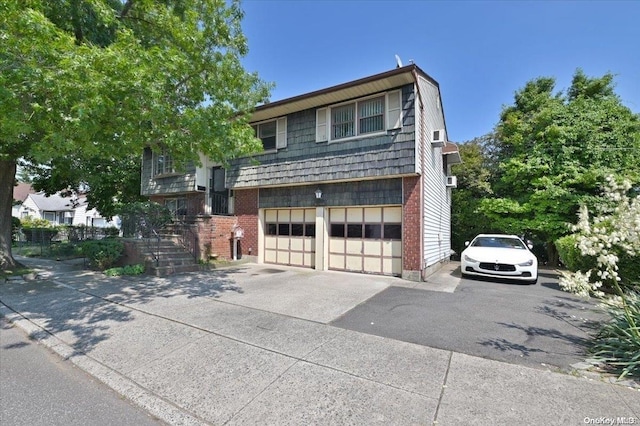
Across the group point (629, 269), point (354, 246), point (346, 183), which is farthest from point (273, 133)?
point (629, 269)

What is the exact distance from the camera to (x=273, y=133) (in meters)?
12.1

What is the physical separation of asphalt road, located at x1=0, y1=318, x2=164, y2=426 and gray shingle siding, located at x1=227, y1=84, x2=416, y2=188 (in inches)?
300

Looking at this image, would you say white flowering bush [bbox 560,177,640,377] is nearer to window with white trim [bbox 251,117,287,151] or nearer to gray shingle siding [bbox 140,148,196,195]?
window with white trim [bbox 251,117,287,151]

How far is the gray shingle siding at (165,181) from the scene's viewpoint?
14008mm

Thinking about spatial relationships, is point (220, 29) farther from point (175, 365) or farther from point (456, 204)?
point (456, 204)

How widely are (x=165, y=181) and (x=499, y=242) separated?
15167mm

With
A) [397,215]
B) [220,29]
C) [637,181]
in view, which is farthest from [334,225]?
[637,181]

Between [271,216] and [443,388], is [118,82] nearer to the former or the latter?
[443,388]

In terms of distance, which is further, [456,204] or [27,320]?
[456,204]

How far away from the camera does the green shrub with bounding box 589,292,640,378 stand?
3.44 metres

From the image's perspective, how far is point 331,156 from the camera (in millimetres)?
10352

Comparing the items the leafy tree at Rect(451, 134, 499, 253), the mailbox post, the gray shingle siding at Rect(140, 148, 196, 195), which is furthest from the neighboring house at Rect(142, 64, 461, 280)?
the leafy tree at Rect(451, 134, 499, 253)

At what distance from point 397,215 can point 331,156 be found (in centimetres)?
301

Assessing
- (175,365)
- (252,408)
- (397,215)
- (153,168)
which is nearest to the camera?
(252,408)
